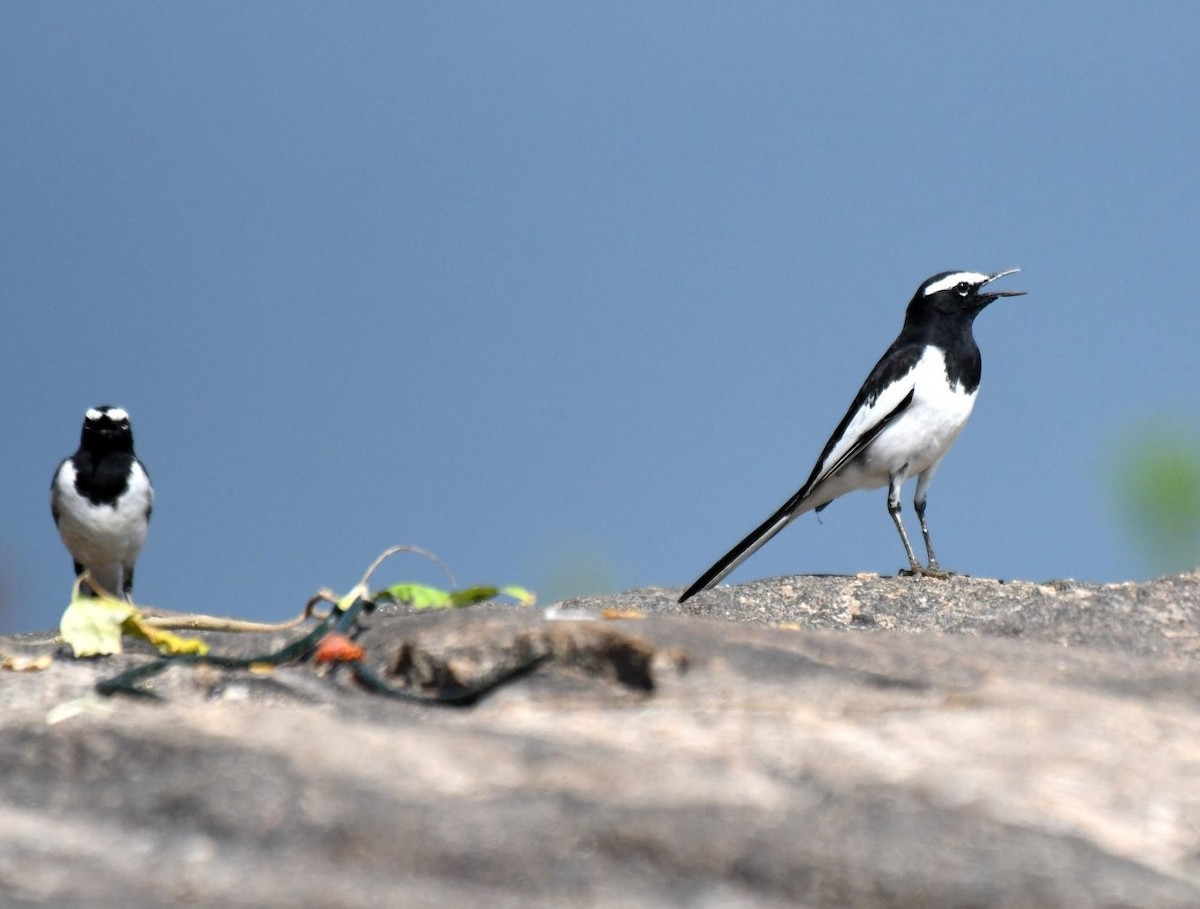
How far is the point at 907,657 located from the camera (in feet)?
10.7

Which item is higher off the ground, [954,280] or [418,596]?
[954,280]

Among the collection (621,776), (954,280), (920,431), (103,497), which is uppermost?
(954,280)

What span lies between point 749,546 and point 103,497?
3.78 meters

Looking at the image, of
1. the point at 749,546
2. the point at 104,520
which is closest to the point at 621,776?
the point at 749,546

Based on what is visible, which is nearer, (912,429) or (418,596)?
(418,596)

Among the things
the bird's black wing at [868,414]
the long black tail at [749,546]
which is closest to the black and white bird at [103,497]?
the long black tail at [749,546]

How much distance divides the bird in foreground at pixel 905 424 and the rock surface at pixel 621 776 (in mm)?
4651

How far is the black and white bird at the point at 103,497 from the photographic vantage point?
855 centimetres

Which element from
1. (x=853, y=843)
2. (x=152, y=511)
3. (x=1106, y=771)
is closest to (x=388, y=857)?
(x=853, y=843)

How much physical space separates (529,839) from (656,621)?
1.06 metres

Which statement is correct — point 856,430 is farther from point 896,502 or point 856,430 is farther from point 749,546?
point 749,546

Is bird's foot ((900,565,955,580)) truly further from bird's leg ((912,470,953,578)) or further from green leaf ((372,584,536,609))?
green leaf ((372,584,536,609))

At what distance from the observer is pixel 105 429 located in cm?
870

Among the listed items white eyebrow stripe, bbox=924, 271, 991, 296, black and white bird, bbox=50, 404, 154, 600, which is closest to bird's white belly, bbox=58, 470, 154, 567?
black and white bird, bbox=50, 404, 154, 600
